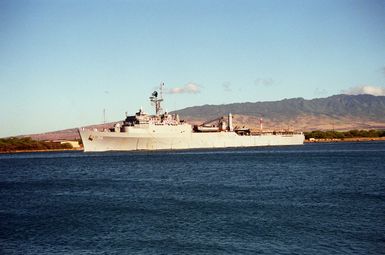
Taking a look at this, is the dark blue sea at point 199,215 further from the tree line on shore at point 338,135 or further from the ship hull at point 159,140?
the tree line on shore at point 338,135

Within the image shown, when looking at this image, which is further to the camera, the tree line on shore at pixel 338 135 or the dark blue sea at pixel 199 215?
the tree line on shore at pixel 338 135

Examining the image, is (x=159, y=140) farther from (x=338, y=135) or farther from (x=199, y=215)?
(x=338, y=135)

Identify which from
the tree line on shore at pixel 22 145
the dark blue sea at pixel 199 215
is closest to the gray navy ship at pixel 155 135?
the dark blue sea at pixel 199 215

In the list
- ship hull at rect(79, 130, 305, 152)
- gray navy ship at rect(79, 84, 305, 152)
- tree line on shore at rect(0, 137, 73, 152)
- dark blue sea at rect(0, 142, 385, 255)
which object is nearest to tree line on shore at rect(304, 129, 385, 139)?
ship hull at rect(79, 130, 305, 152)

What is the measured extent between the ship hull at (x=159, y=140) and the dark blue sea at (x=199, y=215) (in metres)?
39.3

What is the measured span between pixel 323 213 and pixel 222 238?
759 cm

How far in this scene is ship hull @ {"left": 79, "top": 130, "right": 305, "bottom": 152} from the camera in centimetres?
8512

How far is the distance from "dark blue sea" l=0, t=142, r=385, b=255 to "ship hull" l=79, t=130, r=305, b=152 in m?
39.3

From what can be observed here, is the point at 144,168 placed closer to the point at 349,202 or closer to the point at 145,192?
the point at 145,192

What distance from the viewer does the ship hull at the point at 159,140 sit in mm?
85125

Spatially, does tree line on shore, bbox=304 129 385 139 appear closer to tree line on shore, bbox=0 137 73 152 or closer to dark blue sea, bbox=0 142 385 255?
tree line on shore, bbox=0 137 73 152

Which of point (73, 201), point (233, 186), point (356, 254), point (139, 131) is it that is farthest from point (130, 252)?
point (139, 131)

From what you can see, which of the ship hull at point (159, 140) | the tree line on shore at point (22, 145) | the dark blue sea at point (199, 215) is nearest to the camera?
the dark blue sea at point (199, 215)

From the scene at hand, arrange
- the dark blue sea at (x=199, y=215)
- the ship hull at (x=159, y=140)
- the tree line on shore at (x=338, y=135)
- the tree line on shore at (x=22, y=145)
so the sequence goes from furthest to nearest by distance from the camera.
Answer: the tree line on shore at (x=338, y=135) < the tree line on shore at (x=22, y=145) < the ship hull at (x=159, y=140) < the dark blue sea at (x=199, y=215)
